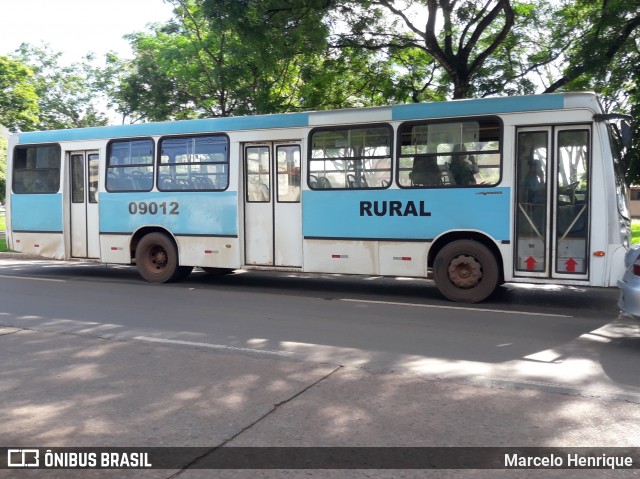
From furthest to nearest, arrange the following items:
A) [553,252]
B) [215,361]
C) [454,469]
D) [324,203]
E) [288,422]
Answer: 1. [324,203]
2. [553,252]
3. [215,361]
4. [288,422]
5. [454,469]

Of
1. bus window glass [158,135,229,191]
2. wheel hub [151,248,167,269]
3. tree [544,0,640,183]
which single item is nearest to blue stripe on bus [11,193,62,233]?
wheel hub [151,248,167,269]

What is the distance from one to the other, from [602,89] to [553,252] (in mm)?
7681

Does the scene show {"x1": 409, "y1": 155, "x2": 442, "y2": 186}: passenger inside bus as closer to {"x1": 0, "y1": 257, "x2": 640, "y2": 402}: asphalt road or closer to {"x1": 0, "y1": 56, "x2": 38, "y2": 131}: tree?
{"x1": 0, "y1": 257, "x2": 640, "y2": 402}: asphalt road

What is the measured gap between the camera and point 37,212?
13.1 metres

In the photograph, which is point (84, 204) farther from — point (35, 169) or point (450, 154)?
point (450, 154)

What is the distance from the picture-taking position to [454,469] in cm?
369

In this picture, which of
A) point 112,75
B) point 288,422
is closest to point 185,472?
point 288,422

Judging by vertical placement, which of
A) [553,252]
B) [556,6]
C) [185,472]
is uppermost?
[556,6]

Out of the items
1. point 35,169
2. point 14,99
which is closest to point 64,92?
point 14,99

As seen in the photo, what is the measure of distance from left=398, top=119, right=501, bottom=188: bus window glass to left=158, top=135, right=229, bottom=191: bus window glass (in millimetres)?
3538

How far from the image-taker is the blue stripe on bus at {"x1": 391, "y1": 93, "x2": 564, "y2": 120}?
28.9 ft

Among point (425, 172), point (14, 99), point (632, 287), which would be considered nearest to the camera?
point (632, 287)

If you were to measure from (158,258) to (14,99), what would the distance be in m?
24.5

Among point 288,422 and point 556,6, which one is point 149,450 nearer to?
point 288,422
